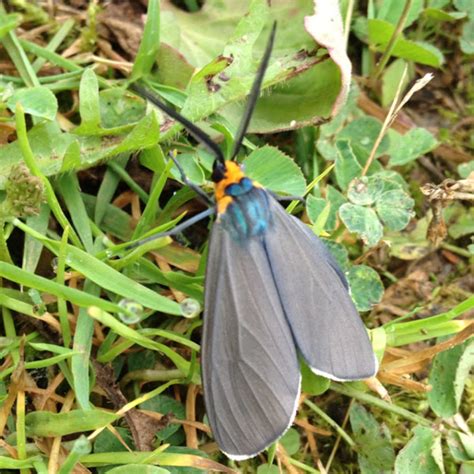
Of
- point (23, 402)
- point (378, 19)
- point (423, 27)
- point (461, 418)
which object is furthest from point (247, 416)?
point (423, 27)

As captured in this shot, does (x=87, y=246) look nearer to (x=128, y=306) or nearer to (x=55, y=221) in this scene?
(x=55, y=221)

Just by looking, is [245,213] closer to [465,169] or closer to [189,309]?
[189,309]

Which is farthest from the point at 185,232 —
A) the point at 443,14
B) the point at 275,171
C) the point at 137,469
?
the point at 443,14

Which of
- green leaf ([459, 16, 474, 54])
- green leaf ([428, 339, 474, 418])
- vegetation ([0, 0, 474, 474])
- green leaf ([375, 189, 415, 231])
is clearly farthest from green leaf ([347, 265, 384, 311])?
green leaf ([459, 16, 474, 54])

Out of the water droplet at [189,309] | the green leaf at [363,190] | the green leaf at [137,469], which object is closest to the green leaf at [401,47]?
the green leaf at [363,190]

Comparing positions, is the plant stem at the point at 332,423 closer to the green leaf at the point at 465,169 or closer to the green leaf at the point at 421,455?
the green leaf at the point at 421,455
